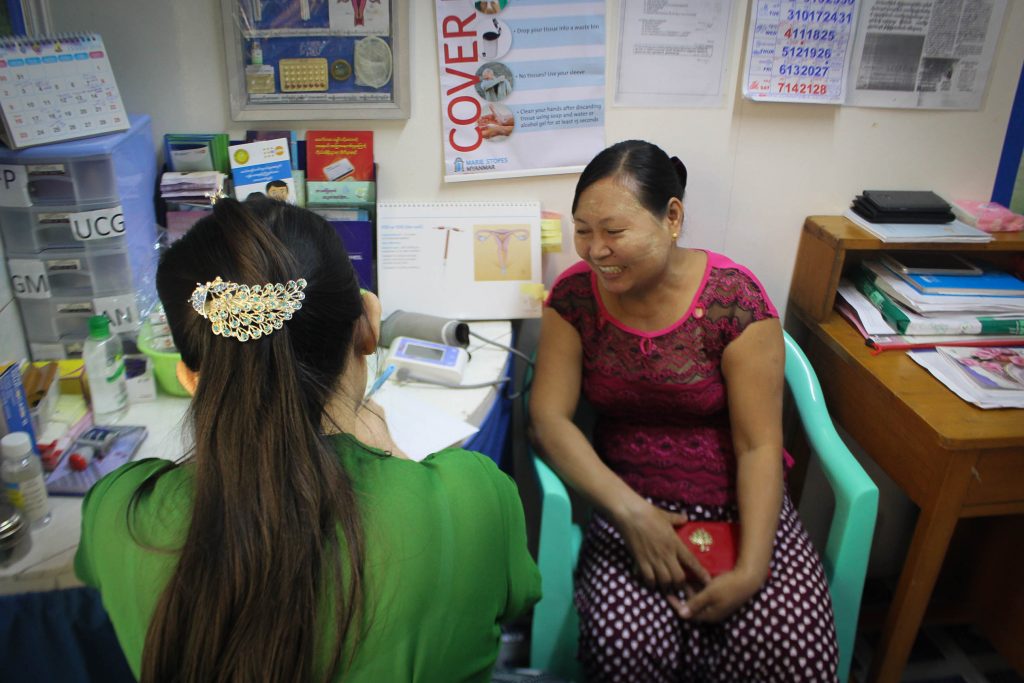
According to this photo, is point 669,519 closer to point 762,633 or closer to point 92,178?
point 762,633

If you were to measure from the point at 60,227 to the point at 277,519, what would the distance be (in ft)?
3.20

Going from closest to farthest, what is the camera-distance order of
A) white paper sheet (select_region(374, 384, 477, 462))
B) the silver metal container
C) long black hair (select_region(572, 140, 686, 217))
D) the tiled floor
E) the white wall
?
the silver metal container, white paper sheet (select_region(374, 384, 477, 462)), long black hair (select_region(572, 140, 686, 217)), the white wall, the tiled floor

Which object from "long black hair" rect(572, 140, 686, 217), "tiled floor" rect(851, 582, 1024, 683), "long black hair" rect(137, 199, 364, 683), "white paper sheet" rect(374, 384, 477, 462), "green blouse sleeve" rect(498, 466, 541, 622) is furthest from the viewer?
"tiled floor" rect(851, 582, 1024, 683)

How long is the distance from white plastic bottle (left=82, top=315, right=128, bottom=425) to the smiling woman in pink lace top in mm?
773

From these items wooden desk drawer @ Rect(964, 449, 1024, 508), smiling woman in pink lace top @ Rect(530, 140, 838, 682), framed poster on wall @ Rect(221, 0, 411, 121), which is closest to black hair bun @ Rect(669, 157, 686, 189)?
smiling woman in pink lace top @ Rect(530, 140, 838, 682)

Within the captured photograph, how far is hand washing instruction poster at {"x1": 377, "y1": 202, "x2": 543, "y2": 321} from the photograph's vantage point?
168 centimetres

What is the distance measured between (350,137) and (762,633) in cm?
130

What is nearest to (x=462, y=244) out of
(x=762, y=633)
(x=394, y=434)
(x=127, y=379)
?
(x=394, y=434)

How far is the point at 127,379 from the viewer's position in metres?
1.32

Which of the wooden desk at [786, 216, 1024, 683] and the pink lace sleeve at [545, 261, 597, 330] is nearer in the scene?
the wooden desk at [786, 216, 1024, 683]

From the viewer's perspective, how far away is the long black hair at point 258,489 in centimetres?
69

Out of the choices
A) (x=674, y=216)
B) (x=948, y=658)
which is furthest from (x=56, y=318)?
(x=948, y=658)

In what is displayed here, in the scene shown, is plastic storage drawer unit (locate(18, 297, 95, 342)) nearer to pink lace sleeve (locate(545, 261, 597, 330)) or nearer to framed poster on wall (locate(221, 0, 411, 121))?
framed poster on wall (locate(221, 0, 411, 121))

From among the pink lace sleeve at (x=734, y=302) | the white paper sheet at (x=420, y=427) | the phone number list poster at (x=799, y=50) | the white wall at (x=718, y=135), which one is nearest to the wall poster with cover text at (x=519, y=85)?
the white wall at (x=718, y=135)
